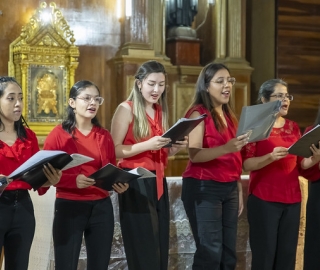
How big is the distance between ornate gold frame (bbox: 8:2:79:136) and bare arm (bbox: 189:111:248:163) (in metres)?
3.21

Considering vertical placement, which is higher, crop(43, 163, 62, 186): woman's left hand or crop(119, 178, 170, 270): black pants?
crop(43, 163, 62, 186): woman's left hand

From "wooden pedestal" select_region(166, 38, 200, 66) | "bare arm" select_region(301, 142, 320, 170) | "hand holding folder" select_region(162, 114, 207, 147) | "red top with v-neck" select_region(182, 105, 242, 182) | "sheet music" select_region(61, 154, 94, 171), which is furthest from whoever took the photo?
"wooden pedestal" select_region(166, 38, 200, 66)

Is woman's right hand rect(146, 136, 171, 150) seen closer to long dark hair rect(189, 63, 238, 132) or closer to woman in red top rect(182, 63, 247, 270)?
woman in red top rect(182, 63, 247, 270)

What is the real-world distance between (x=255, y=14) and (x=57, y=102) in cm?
272

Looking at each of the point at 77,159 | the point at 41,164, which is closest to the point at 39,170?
the point at 41,164

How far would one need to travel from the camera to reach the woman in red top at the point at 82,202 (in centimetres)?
316

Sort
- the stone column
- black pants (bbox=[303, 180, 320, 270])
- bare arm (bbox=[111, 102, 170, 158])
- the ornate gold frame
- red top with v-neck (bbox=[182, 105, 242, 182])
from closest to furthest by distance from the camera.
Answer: bare arm (bbox=[111, 102, 170, 158]) → red top with v-neck (bbox=[182, 105, 242, 182]) → black pants (bbox=[303, 180, 320, 270]) → the ornate gold frame → the stone column

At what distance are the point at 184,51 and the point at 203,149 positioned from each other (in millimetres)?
3822

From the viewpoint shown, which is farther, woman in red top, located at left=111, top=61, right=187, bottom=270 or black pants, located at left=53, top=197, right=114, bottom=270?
woman in red top, located at left=111, top=61, right=187, bottom=270

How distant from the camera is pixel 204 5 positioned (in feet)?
24.7

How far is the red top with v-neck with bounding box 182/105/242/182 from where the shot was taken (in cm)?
355

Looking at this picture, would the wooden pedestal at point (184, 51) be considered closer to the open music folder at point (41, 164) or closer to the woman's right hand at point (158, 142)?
the woman's right hand at point (158, 142)

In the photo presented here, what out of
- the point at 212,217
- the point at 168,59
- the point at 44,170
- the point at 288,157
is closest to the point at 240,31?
the point at 168,59

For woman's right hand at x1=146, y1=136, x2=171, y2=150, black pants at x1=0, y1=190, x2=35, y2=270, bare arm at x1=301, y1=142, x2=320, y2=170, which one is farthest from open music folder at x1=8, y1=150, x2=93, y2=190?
bare arm at x1=301, y1=142, x2=320, y2=170
